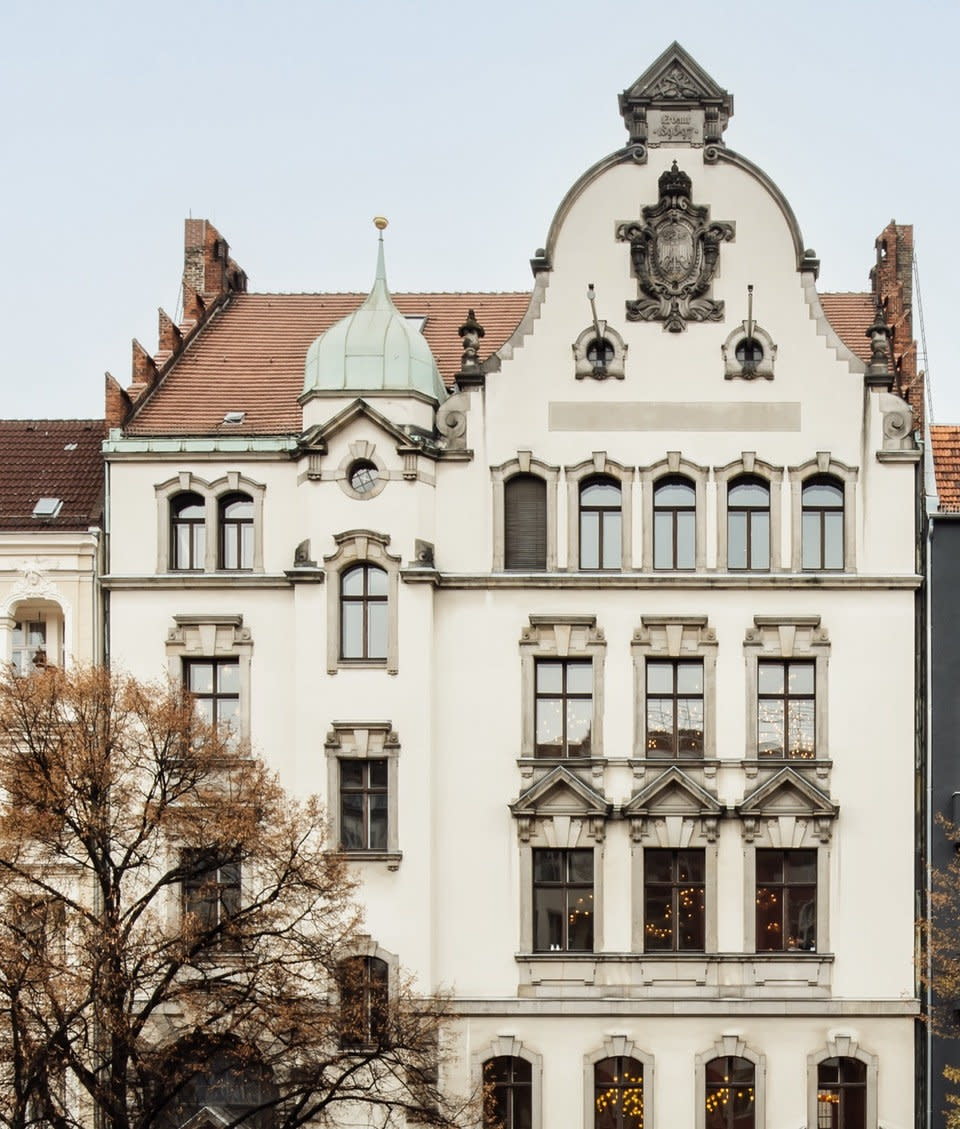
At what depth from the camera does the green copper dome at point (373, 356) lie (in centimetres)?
3953

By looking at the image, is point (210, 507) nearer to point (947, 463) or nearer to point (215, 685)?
point (215, 685)

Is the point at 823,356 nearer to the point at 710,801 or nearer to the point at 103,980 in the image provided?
the point at 710,801

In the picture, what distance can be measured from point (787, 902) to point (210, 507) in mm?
14411

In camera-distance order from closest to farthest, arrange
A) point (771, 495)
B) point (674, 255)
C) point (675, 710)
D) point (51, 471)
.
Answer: point (675, 710) → point (771, 495) → point (674, 255) → point (51, 471)

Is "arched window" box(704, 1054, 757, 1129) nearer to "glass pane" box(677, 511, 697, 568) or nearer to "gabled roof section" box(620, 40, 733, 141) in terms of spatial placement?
"glass pane" box(677, 511, 697, 568)

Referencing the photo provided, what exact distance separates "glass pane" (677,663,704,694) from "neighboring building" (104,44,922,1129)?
0.05m

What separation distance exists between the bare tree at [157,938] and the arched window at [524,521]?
716 centimetres

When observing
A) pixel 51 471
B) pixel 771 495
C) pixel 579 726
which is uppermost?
pixel 51 471

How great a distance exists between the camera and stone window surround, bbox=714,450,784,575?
3928 centimetres

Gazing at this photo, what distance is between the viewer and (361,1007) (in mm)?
34594

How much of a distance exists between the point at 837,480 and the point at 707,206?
636cm

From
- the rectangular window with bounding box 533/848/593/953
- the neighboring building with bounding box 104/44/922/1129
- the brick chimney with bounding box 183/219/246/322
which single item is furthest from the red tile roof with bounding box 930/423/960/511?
the brick chimney with bounding box 183/219/246/322

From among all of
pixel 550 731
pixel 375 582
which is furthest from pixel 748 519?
pixel 375 582

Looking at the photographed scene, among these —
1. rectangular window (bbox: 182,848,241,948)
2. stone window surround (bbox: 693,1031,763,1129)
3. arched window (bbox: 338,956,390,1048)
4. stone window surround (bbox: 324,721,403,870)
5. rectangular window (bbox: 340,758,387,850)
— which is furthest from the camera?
rectangular window (bbox: 340,758,387,850)
